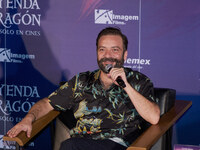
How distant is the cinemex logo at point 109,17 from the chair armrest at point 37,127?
4.33ft

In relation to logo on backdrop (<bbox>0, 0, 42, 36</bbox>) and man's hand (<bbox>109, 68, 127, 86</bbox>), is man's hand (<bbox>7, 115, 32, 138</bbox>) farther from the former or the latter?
logo on backdrop (<bbox>0, 0, 42, 36</bbox>)

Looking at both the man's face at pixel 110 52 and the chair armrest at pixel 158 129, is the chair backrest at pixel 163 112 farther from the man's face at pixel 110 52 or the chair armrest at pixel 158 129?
the man's face at pixel 110 52

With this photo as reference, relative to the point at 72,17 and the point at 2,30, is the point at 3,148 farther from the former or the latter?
the point at 72,17

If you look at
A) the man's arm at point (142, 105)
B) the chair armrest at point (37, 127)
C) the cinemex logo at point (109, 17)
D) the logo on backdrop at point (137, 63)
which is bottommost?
the chair armrest at point (37, 127)

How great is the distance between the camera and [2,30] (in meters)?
4.39

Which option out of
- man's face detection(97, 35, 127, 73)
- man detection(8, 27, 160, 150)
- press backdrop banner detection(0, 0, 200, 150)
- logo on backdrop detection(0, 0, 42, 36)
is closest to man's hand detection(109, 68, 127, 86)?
man detection(8, 27, 160, 150)

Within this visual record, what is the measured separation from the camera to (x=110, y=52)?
298 centimetres

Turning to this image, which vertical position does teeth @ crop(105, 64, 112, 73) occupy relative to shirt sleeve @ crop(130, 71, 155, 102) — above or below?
above

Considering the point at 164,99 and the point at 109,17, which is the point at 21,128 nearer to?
the point at 164,99

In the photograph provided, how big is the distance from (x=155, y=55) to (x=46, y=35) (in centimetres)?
120

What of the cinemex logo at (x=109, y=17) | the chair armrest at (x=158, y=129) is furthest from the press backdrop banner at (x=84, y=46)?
the chair armrest at (x=158, y=129)

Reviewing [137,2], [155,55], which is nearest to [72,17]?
[137,2]

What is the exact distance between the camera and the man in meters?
2.76

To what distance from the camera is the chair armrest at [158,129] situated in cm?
232
